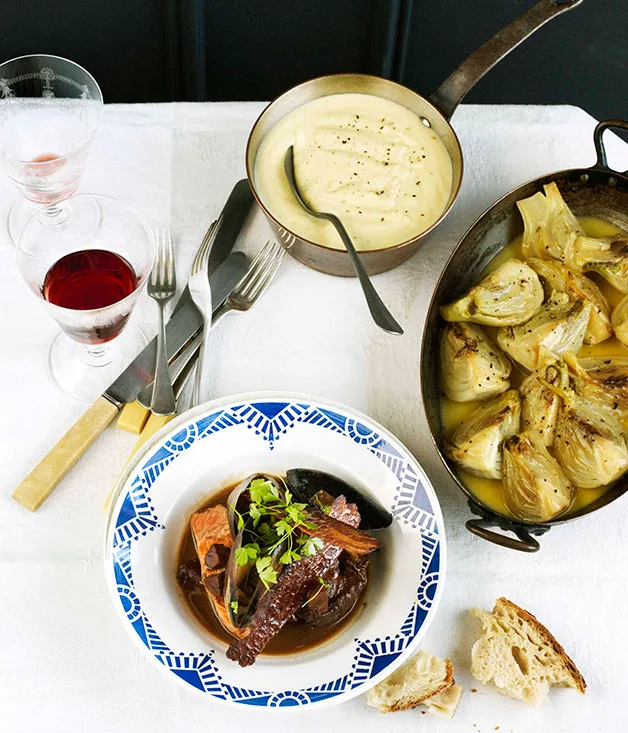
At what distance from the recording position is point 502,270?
1407 millimetres

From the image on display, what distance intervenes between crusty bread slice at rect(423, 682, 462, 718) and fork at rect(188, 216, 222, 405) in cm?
55

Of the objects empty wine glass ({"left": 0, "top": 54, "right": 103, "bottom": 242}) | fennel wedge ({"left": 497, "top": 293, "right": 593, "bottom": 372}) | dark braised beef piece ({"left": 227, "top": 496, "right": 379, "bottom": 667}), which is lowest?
dark braised beef piece ({"left": 227, "top": 496, "right": 379, "bottom": 667})

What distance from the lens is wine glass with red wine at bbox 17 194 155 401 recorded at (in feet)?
4.36

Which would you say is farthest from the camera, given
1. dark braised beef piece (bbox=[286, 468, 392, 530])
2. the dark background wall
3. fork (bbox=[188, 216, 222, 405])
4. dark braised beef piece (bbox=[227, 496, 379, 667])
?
the dark background wall

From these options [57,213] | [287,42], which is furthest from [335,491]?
[287,42]

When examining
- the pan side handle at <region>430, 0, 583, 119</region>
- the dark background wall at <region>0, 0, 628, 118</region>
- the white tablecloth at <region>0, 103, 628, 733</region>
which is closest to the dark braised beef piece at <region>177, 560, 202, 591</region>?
the white tablecloth at <region>0, 103, 628, 733</region>

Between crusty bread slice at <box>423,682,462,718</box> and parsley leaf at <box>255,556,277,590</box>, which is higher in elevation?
parsley leaf at <box>255,556,277,590</box>

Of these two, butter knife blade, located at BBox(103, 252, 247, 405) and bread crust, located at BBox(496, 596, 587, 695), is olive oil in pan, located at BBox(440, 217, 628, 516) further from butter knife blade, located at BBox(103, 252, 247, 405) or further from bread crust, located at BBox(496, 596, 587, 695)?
butter knife blade, located at BBox(103, 252, 247, 405)

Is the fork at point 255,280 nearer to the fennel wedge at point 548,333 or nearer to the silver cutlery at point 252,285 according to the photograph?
the silver cutlery at point 252,285

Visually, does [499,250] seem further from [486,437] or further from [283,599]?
[283,599]

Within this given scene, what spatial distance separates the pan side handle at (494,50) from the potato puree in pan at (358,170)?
6 cm

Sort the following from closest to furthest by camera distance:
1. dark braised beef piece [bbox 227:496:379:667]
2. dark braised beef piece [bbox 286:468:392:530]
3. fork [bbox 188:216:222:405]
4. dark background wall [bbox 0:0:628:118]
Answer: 1. dark braised beef piece [bbox 227:496:379:667]
2. dark braised beef piece [bbox 286:468:392:530]
3. fork [bbox 188:216:222:405]
4. dark background wall [bbox 0:0:628:118]

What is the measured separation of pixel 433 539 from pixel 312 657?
231 millimetres

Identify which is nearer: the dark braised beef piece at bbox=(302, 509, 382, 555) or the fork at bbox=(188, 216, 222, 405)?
the dark braised beef piece at bbox=(302, 509, 382, 555)
